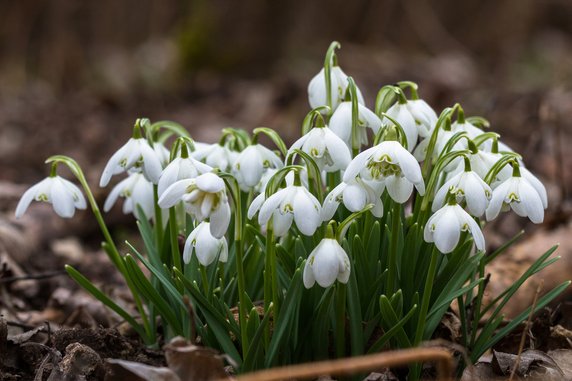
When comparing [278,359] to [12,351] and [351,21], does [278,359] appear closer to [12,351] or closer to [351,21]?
[12,351]

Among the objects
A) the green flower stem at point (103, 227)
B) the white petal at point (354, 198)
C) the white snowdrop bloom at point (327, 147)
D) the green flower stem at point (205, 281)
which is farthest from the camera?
the green flower stem at point (103, 227)

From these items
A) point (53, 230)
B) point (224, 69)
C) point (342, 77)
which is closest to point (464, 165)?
point (342, 77)

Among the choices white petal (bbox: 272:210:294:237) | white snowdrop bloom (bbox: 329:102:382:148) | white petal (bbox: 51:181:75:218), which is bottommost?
white petal (bbox: 51:181:75:218)

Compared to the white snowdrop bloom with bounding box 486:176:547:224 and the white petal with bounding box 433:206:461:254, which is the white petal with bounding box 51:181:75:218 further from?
the white snowdrop bloom with bounding box 486:176:547:224

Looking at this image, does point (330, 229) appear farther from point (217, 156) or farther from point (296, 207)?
point (217, 156)

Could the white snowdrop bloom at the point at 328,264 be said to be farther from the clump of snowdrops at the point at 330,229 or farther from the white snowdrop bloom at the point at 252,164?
the white snowdrop bloom at the point at 252,164

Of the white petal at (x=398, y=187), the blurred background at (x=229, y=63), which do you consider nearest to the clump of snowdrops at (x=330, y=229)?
the white petal at (x=398, y=187)

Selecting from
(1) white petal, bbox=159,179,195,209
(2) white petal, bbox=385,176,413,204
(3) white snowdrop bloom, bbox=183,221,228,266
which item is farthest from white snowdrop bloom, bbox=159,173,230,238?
(2) white petal, bbox=385,176,413,204

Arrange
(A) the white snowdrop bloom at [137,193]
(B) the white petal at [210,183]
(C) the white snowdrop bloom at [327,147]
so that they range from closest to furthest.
→ (B) the white petal at [210,183] → (C) the white snowdrop bloom at [327,147] → (A) the white snowdrop bloom at [137,193]

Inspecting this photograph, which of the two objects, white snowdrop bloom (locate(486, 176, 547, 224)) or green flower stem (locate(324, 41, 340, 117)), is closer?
white snowdrop bloom (locate(486, 176, 547, 224))

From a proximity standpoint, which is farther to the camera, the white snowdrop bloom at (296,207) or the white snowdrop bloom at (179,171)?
the white snowdrop bloom at (179,171)
